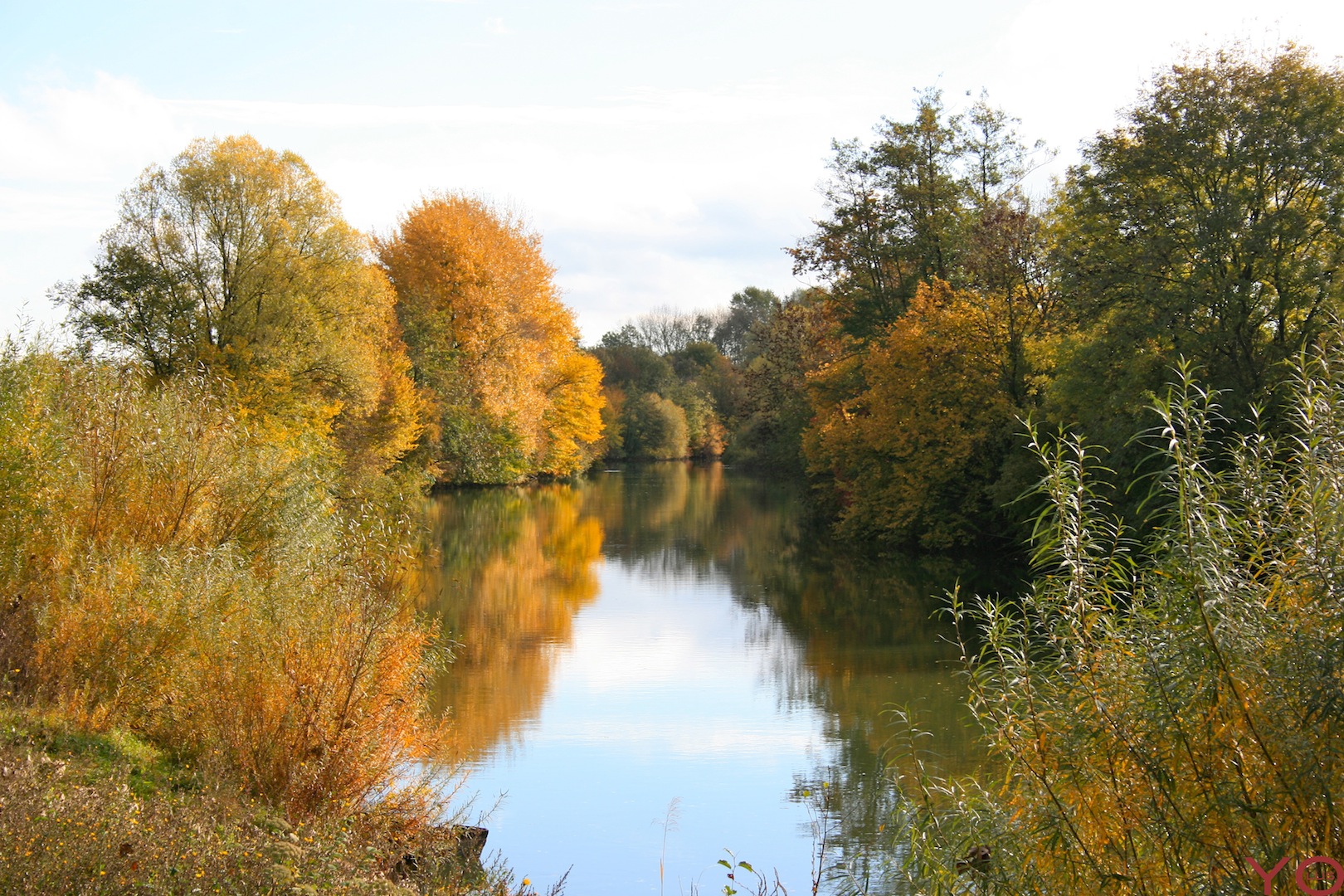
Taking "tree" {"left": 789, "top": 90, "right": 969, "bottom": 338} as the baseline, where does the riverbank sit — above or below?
below

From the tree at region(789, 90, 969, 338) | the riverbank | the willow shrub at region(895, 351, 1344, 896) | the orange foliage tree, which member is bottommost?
the riverbank

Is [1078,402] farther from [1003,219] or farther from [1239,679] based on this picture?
[1239,679]

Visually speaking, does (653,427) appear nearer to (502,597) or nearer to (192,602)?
(502,597)

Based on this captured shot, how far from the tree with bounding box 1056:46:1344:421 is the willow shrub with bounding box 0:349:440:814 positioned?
13.9 meters

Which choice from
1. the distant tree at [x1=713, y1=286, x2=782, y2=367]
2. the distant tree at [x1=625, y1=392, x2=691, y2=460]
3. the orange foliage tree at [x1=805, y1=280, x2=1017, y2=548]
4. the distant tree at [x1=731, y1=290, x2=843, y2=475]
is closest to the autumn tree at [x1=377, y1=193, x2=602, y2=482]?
the distant tree at [x1=731, y1=290, x2=843, y2=475]

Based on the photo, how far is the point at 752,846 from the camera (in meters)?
9.09

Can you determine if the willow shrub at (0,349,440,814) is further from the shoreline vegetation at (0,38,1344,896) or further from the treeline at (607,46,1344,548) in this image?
the treeline at (607,46,1344,548)

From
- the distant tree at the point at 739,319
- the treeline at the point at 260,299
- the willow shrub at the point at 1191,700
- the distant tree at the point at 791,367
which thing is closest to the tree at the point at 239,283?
the treeline at the point at 260,299

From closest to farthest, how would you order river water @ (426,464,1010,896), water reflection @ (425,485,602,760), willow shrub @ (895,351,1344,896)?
1. willow shrub @ (895,351,1344,896)
2. river water @ (426,464,1010,896)
3. water reflection @ (425,485,602,760)

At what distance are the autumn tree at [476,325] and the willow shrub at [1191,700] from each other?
113 feet

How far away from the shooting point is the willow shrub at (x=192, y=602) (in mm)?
7559

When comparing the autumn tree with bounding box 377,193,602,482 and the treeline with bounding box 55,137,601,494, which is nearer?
the treeline with bounding box 55,137,601,494

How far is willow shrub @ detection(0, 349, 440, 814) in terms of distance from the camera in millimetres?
7559

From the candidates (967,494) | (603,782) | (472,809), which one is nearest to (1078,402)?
(967,494)
